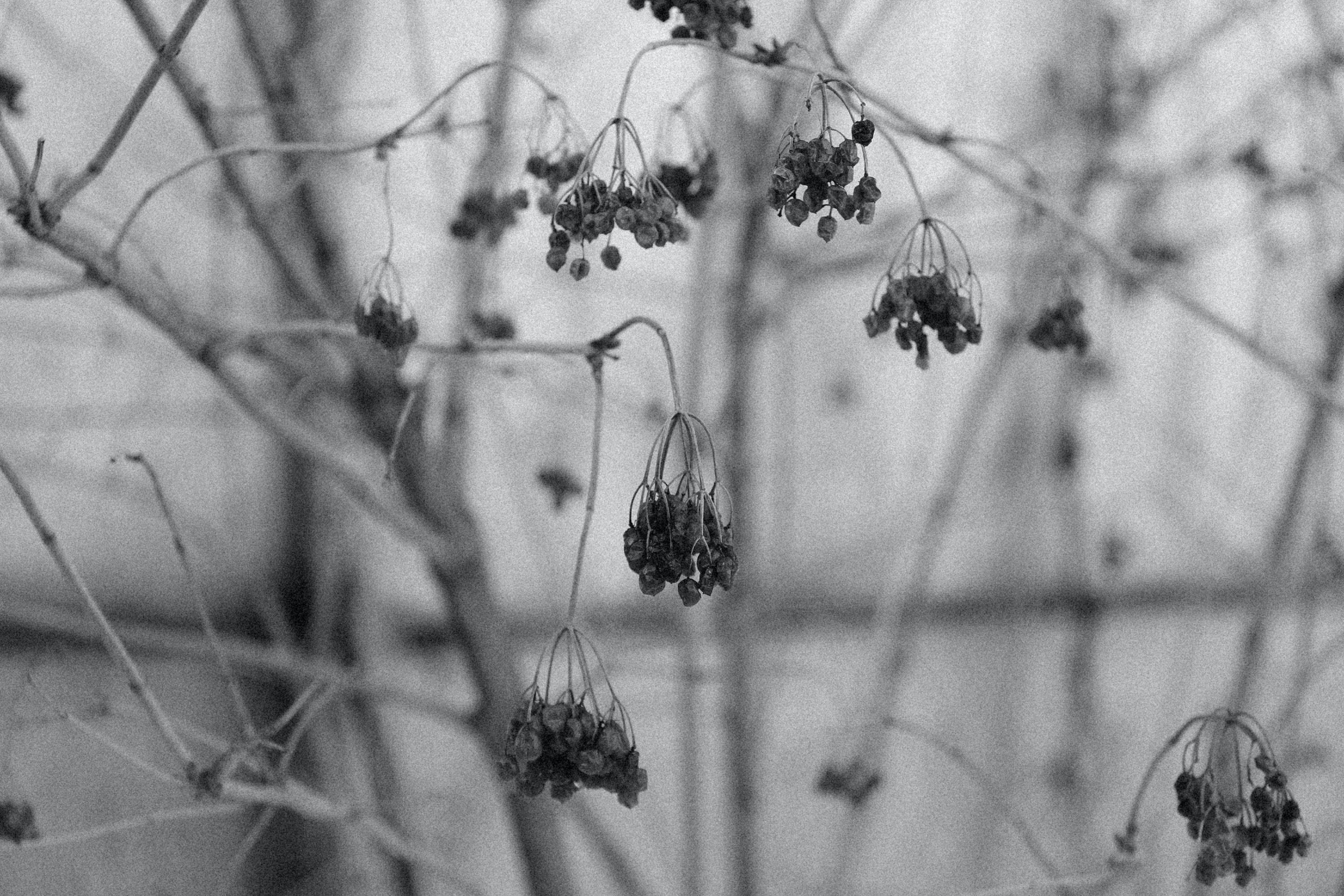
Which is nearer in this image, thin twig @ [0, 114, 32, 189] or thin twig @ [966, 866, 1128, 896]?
thin twig @ [0, 114, 32, 189]

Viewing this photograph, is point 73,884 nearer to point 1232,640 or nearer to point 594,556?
point 594,556

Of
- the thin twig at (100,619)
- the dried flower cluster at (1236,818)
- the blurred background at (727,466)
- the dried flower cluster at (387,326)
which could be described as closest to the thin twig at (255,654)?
the blurred background at (727,466)

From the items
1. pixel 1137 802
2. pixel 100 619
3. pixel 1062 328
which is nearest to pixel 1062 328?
pixel 1062 328

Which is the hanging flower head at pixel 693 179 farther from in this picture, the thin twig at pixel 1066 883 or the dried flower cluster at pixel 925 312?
the thin twig at pixel 1066 883

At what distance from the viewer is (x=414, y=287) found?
81.2 inches

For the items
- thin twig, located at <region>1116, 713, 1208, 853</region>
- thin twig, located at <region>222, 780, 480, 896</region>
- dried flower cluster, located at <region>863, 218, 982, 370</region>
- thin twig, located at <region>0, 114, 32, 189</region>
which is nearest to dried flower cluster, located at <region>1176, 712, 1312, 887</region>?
thin twig, located at <region>1116, 713, 1208, 853</region>

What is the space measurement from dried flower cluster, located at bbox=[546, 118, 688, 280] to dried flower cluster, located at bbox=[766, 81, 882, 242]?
63 millimetres

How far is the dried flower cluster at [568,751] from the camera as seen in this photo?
77 cm

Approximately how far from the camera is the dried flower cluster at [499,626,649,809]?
77 cm

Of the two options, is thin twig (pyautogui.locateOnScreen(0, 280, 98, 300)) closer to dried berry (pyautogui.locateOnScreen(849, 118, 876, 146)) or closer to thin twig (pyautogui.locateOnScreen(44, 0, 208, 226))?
thin twig (pyautogui.locateOnScreen(44, 0, 208, 226))

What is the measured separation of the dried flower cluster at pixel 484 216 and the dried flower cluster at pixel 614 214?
0.94ft

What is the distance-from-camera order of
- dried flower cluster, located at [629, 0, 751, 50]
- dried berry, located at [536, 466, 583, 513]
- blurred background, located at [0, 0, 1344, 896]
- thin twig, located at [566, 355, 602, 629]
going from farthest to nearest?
blurred background, located at [0, 0, 1344, 896] → dried berry, located at [536, 466, 583, 513] → dried flower cluster, located at [629, 0, 751, 50] → thin twig, located at [566, 355, 602, 629]

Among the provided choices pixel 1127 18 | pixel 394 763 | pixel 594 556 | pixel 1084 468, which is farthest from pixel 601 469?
pixel 1127 18

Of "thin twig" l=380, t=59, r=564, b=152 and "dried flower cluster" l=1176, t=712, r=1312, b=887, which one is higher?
"thin twig" l=380, t=59, r=564, b=152
